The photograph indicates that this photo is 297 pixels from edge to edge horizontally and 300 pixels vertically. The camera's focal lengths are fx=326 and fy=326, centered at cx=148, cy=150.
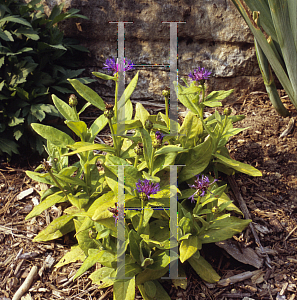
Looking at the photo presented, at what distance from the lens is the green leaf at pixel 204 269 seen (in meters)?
1.79

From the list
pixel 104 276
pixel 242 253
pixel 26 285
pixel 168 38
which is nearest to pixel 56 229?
pixel 26 285

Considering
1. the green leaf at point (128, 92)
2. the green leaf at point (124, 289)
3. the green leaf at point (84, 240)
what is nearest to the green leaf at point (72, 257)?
the green leaf at point (84, 240)

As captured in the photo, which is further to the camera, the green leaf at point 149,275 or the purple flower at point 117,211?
the green leaf at point 149,275

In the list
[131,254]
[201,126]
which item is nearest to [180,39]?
[201,126]

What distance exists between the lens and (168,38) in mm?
3076

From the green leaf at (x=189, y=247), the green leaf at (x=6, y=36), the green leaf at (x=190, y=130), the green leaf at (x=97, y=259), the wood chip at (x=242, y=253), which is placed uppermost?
the green leaf at (x=6, y=36)

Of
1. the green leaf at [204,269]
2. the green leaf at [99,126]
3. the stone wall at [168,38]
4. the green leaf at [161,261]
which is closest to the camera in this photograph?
the green leaf at [161,261]

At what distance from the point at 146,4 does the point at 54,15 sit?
83 centimetres

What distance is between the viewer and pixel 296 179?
2367 millimetres

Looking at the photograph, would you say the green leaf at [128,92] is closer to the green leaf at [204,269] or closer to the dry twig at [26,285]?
the green leaf at [204,269]

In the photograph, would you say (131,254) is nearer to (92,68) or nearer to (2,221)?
(2,221)

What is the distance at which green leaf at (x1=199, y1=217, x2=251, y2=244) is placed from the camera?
1.75 metres

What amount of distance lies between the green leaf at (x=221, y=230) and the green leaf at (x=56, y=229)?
32.4 inches

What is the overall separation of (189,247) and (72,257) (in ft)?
2.35
